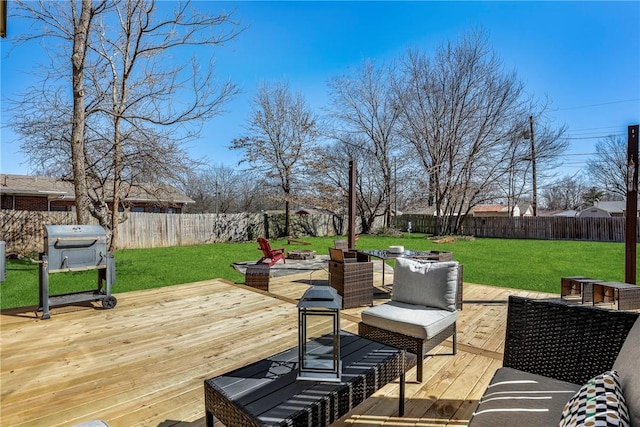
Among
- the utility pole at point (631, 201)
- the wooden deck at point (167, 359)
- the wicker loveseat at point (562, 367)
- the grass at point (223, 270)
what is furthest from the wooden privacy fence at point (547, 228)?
the wicker loveseat at point (562, 367)

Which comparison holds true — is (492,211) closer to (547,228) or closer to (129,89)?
(547,228)

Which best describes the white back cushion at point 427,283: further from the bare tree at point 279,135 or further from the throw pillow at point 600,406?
the bare tree at point 279,135

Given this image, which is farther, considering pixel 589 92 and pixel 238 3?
pixel 589 92

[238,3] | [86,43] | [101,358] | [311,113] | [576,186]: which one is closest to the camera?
[101,358]

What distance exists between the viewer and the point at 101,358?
301 cm

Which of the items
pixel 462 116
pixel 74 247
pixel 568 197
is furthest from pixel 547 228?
pixel 568 197

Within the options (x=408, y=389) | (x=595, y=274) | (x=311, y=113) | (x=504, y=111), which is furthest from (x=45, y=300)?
(x=504, y=111)

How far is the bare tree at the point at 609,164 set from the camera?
22.2 meters

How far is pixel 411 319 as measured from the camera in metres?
2.71

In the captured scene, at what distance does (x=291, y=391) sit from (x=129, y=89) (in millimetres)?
7836

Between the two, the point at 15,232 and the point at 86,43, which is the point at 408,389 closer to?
the point at 86,43

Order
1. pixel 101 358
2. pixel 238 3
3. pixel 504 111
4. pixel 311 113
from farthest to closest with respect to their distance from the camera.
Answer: pixel 311 113, pixel 504 111, pixel 238 3, pixel 101 358

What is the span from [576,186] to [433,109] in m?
23.5

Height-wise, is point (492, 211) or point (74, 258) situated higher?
point (492, 211)
